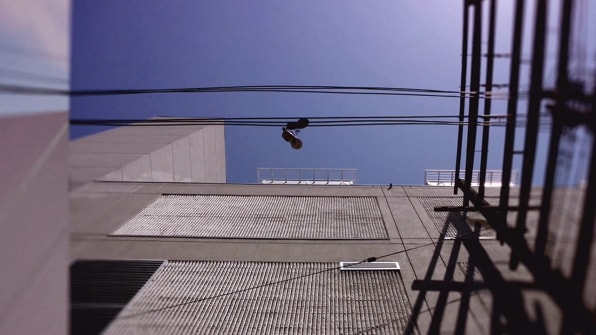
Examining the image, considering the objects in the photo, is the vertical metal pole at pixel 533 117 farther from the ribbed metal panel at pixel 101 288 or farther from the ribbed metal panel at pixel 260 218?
the ribbed metal panel at pixel 260 218

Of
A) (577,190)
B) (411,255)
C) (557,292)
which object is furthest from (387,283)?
(577,190)

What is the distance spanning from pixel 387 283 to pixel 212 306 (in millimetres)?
3458

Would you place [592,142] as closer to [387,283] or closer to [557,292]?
[557,292]

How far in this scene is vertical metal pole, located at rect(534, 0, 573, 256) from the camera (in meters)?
3.35

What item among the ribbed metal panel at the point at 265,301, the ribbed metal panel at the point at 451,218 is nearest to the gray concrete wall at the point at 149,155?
the ribbed metal panel at the point at 265,301

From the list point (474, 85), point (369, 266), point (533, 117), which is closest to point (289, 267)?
point (369, 266)

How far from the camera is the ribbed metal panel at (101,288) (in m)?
5.71

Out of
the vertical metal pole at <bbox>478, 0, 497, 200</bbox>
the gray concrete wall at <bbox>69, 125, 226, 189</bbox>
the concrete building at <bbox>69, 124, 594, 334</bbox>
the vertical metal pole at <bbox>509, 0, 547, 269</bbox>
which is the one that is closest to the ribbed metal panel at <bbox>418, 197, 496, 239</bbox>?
the concrete building at <bbox>69, 124, 594, 334</bbox>

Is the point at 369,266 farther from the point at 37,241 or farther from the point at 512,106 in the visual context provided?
the point at 37,241

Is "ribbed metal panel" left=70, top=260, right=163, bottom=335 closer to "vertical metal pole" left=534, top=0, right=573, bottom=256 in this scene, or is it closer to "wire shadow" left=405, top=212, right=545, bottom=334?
"wire shadow" left=405, top=212, right=545, bottom=334

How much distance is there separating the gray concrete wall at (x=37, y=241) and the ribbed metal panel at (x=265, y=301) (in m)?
1.38

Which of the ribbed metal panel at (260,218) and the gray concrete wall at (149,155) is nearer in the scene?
the gray concrete wall at (149,155)

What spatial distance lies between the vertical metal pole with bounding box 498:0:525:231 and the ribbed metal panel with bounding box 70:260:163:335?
224 inches

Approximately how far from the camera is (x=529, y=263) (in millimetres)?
4082
